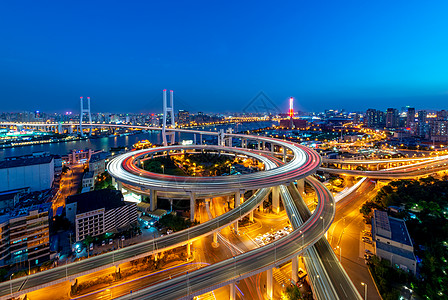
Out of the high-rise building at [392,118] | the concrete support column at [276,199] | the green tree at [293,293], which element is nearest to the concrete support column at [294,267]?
the green tree at [293,293]

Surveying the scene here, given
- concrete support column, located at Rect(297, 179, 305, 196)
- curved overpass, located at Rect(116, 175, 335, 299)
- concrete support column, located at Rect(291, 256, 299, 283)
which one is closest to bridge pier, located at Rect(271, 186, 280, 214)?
concrete support column, located at Rect(297, 179, 305, 196)

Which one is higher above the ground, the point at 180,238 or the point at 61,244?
the point at 180,238

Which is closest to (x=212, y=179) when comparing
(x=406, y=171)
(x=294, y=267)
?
(x=294, y=267)

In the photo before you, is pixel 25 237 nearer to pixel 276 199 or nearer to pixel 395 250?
pixel 276 199

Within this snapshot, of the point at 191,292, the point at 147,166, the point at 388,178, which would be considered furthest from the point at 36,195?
the point at 388,178

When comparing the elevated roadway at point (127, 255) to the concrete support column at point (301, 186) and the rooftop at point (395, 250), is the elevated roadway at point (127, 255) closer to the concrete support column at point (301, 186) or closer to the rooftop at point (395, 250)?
the rooftop at point (395, 250)

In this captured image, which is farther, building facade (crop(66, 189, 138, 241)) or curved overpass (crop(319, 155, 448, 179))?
curved overpass (crop(319, 155, 448, 179))

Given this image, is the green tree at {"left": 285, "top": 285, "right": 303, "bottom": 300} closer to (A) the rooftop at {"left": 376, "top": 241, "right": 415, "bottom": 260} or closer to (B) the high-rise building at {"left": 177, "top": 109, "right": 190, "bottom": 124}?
(A) the rooftop at {"left": 376, "top": 241, "right": 415, "bottom": 260}

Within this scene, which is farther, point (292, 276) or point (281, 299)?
point (292, 276)

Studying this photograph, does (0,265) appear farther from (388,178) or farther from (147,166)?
(388,178)
